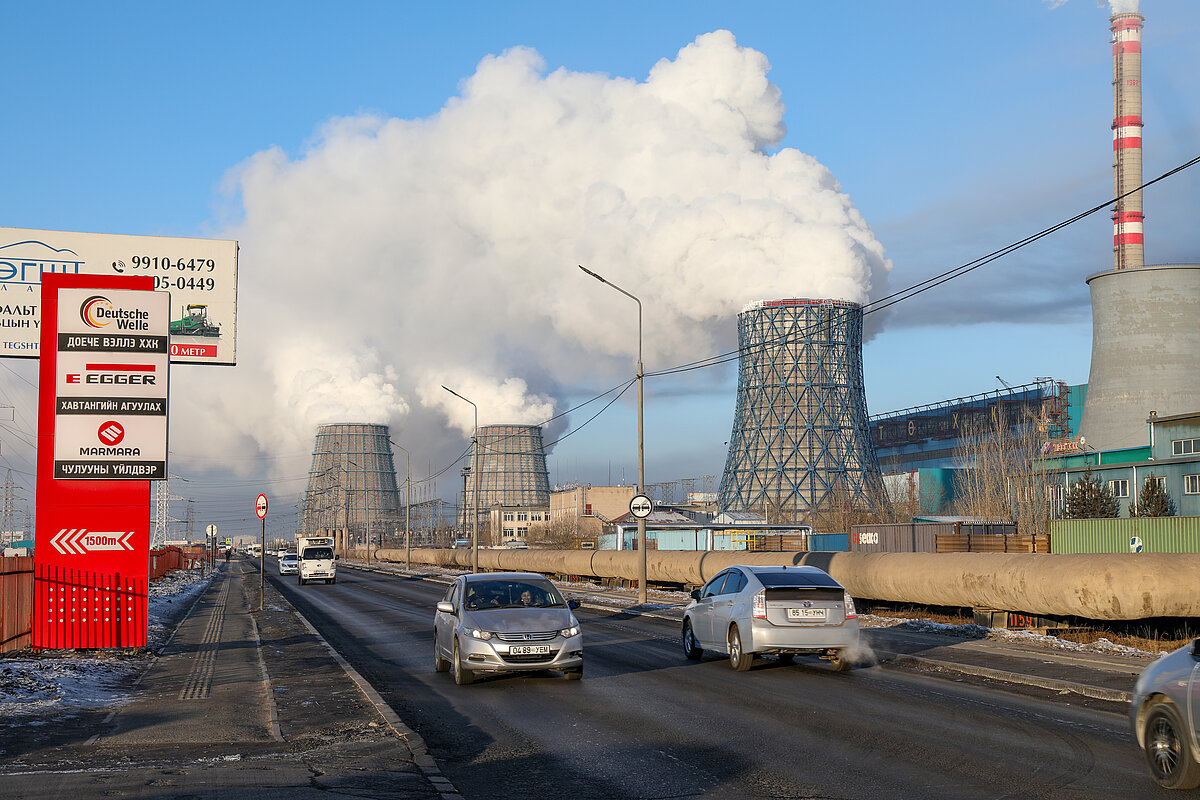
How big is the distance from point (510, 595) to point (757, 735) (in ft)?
19.4

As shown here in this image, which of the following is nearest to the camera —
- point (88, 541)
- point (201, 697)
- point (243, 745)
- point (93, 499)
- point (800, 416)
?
point (243, 745)

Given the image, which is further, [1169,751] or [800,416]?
[800,416]

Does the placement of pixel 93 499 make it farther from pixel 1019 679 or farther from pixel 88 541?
pixel 1019 679

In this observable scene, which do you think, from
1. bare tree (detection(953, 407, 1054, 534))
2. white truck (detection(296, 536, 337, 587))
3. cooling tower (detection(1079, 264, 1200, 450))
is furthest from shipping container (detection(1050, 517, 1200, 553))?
white truck (detection(296, 536, 337, 587))

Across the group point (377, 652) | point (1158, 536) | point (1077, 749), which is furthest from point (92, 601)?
point (1158, 536)

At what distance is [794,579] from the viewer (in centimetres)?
1598

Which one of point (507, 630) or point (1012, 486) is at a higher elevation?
point (1012, 486)

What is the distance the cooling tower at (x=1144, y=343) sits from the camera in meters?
63.4

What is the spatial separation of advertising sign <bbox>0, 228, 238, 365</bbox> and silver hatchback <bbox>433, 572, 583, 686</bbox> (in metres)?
19.5

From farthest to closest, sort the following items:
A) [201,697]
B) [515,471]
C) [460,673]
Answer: [515,471], [460,673], [201,697]

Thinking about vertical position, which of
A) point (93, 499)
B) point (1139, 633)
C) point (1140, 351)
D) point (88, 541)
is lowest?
point (1139, 633)

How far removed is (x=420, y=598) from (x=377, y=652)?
64.4 ft

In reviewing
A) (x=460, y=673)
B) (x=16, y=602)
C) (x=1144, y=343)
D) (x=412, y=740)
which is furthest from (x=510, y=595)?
(x=1144, y=343)

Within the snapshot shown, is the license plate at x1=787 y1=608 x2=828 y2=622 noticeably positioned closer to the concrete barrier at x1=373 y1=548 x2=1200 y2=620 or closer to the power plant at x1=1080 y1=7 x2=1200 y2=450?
the concrete barrier at x1=373 y1=548 x2=1200 y2=620
